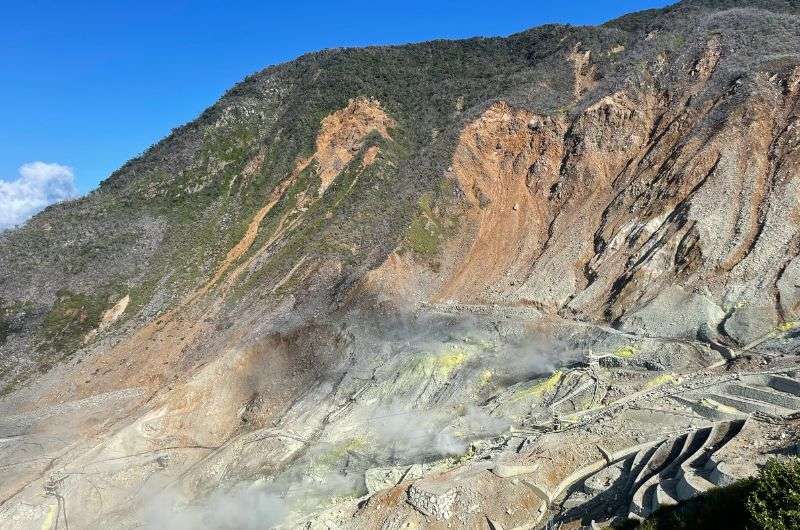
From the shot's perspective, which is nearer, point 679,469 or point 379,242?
point 679,469

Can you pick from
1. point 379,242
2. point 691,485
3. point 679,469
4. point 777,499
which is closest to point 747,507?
point 777,499

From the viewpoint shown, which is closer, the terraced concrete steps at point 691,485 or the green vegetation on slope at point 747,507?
the green vegetation on slope at point 747,507

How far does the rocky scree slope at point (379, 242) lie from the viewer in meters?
23.2

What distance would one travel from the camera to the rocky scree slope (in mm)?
23172

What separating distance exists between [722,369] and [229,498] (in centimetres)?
1901

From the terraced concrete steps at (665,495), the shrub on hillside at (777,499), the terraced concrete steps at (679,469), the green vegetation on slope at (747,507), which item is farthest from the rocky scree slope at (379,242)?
the shrub on hillside at (777,499)

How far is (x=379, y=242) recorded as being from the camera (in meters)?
32.4

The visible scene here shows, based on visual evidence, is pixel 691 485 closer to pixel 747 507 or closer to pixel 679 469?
pixel 679 469

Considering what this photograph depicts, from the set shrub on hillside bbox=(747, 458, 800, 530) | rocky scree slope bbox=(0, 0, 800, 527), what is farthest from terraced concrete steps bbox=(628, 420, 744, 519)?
rocky scree slope bbox=(0, 0, 800, 527)

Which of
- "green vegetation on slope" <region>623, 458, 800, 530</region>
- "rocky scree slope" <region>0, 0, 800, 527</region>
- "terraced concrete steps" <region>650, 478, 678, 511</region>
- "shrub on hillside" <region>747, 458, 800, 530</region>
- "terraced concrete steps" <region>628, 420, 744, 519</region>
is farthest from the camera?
"rocky scree slope" <region>0, 0, 800, 527</region>

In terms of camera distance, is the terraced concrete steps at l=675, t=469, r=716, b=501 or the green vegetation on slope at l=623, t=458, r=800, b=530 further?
the terraced concrete steps at l=675, t=469, r=716, b=501

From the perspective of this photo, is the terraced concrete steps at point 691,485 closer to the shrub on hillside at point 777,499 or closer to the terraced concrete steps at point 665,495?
the terraced concrete steps at point 665,495

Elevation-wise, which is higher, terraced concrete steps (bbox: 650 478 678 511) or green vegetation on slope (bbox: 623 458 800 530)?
green vegetation on slope (bbox: 623 458 800 530)

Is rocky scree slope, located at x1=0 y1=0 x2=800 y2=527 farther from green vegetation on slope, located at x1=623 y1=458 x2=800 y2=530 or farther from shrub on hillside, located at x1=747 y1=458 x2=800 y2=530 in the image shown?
shrub on hillside, located at x1=747 y1=458 x2=800 y2=530
